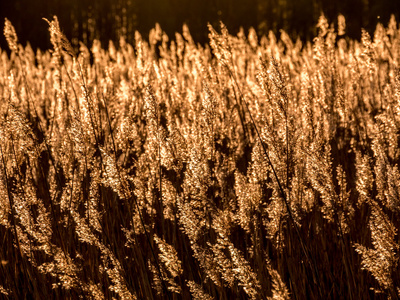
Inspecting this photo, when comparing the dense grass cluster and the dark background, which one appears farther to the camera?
the dark background

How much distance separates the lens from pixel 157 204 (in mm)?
2613

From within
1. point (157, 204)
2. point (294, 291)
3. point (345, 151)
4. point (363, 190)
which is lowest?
point (294, 291)

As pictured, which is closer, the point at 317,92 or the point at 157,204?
the point at 157,204

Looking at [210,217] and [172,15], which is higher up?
[172,15]

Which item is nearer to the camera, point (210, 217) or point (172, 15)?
point (210, 217)

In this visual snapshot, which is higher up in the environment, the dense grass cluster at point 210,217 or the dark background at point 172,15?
the dark background at point 172,15

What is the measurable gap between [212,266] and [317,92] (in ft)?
4.74

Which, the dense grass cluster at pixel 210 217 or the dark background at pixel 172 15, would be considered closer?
the dense grass cluster at pixel 210 217

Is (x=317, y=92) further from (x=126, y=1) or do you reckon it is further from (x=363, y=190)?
(x=126, y=1)

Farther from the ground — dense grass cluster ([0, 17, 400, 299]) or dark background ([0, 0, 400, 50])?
dark background ([0, 0, 400, 50])

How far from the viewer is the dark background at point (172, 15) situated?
18812 millimetres

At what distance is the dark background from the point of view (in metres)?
18.8

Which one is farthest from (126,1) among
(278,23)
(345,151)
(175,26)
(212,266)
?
(212,266)

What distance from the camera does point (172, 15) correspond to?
21.7 meters
